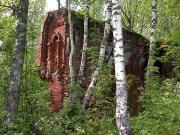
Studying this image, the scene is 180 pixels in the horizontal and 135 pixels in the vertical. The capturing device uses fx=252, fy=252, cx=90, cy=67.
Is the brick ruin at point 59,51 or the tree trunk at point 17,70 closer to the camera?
the tree trunk at point 17,70

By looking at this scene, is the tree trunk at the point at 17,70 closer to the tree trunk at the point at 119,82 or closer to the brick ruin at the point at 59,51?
the tree trunk at the point at 119,82

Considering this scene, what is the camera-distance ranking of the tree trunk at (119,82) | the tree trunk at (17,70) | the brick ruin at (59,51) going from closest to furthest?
the tree trunk at (119,82)
the tree trunk at (17,70)
the brick ruin at (59,51)

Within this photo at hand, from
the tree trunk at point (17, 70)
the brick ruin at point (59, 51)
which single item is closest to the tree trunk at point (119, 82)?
the tree trunk at point (17, 70)

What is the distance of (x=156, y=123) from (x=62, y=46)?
7.45 meters

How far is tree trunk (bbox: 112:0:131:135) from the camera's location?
532 centimetres

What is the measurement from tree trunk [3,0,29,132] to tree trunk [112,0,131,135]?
2445mm

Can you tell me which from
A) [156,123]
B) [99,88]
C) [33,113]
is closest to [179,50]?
[99,88]

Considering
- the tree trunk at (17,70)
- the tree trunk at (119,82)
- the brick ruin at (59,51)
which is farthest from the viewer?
the brick ruin at (59,51)

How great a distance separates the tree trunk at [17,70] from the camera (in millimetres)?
6273

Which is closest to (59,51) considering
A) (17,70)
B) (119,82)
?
(17,70)

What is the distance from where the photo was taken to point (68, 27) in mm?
11953

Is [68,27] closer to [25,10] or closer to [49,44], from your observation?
[49,44]

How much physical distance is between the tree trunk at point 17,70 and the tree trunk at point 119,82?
2.45 metres

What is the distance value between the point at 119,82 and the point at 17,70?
2658mm
